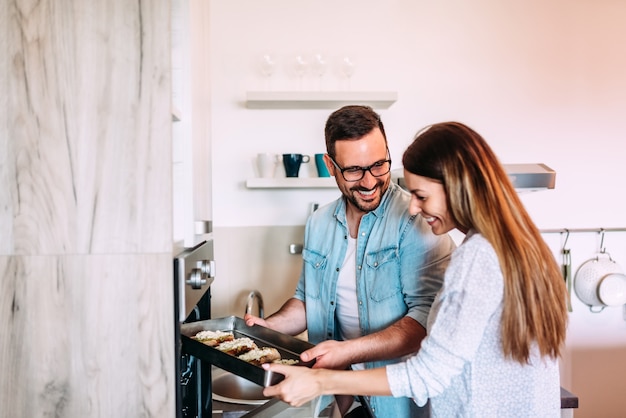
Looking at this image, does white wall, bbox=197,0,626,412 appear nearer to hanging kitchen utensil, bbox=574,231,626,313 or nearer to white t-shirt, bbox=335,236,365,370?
hanging kitchen utensil, bbox=574,231,626,313

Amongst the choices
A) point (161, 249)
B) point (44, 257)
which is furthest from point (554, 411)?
point (44, 257)

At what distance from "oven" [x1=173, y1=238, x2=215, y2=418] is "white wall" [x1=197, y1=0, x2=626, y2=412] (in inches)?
46.1

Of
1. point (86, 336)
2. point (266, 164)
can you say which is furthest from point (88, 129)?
point (266, 164)

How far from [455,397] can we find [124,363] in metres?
0.67

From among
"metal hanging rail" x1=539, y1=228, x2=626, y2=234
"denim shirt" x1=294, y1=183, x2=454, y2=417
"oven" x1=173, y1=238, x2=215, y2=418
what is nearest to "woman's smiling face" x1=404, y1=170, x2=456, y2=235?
"denim shirt" x1=294, y1=183, x2=454, y2=417

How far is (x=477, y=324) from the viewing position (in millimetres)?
1018

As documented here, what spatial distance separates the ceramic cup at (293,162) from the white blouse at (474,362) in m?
1.46

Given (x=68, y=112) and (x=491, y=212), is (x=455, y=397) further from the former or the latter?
(x=68, y=112)

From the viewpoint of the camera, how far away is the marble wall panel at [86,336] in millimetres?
924

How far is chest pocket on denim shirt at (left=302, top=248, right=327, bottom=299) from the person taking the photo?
1658 millimetres

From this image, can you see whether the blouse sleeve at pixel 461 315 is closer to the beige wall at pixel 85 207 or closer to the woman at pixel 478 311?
the woman at pixel 478 311

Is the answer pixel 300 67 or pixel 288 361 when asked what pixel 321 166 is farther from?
pixel 288 361

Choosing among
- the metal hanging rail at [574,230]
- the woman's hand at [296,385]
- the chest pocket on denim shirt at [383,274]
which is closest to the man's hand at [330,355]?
the woman's hand at [296,385]

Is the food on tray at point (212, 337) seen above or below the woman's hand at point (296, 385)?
above
